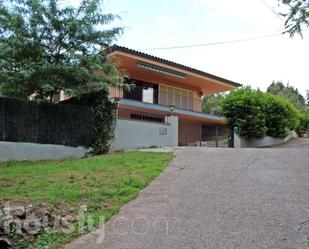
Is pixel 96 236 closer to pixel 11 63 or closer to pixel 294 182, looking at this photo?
pixel 294 182

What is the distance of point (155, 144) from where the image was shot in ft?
59.4

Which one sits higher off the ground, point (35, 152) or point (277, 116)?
point (277, 116)

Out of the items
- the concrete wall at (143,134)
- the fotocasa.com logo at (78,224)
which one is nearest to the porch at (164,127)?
the concrete wall at (143,134)

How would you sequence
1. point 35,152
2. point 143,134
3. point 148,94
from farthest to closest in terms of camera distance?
point 148,94 → point 143,134 → point 35,152

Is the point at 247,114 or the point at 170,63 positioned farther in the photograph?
the point at 170,63

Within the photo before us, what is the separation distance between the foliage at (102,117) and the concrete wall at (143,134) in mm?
931

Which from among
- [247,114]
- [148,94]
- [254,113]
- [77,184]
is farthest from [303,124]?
[77,184]

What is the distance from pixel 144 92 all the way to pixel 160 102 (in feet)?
4.00

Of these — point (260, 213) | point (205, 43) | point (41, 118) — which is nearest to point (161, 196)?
point (260, 213)

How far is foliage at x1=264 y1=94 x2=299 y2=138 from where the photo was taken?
70.5ft

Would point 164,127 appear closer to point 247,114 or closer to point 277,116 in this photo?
point 247,114

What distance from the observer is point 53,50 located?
577 inches

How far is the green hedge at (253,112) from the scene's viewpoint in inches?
798

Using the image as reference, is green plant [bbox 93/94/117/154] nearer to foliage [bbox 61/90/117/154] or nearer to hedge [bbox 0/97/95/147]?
foliage [bbox 61/90/117/154]
